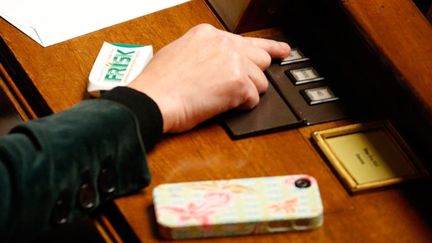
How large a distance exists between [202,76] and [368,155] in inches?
8.3

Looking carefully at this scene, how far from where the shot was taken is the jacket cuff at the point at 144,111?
2.68ft

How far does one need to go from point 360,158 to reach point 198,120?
189 mm

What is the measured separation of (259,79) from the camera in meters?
0.88

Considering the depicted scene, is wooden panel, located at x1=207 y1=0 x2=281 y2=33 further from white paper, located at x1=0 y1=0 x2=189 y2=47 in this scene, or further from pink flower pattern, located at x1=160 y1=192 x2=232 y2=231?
pink flower pattern, located at x1=160 y1=192 x2=232 y2=231

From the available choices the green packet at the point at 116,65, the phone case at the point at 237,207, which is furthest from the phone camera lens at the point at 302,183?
the green packet at the point at 116,65

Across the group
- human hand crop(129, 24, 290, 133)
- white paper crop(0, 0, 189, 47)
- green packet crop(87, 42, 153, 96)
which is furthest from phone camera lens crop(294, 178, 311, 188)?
white paper crop(0, 0, 189, 47)

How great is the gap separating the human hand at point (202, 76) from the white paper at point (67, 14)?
0.13 metres

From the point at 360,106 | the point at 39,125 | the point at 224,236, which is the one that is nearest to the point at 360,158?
the point at 360,106

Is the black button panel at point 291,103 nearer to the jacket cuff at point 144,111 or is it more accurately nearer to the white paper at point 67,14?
the jacket cuff at point 144,111

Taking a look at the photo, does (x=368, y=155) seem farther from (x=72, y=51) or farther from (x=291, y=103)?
(x=72, y=51)

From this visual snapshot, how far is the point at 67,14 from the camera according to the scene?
1.01 metres

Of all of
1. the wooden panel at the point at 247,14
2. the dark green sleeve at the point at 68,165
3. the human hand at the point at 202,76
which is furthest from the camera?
the wooden panel at the point at 247,14

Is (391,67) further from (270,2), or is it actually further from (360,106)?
(270,2)

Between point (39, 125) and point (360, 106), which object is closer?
point (39, 125)
